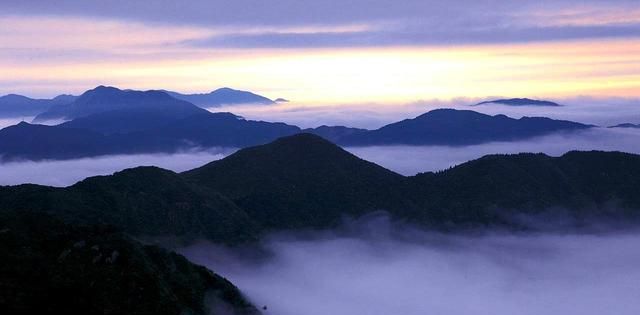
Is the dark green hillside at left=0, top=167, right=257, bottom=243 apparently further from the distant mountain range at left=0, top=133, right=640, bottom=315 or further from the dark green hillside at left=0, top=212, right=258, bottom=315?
the dark green hillside at left=0, top=212, right=258, bottom=315

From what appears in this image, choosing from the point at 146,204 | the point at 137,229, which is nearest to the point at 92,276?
the point at 137,229

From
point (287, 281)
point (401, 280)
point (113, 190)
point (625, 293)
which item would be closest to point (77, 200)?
point (113, 190)

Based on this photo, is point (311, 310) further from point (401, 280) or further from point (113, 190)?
point (113, 190)

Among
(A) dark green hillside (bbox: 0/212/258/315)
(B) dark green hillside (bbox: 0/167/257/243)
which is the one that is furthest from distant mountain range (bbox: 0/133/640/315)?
(B) dark green hillside (bbox: 0/167/257/243)

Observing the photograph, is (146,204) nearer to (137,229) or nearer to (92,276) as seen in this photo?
(137,229)

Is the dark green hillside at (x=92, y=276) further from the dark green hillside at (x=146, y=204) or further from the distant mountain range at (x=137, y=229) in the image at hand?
the dark green hillside at (x=146, y=204)

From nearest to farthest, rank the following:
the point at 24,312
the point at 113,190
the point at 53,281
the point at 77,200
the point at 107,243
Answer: the point at 24,312 < the point at 53,281 < the point at 107,243 < the point at 77,200 < the point at 113,190

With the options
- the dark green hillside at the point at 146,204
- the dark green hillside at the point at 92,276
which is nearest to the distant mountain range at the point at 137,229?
the dark green hillside at the point at 92,276

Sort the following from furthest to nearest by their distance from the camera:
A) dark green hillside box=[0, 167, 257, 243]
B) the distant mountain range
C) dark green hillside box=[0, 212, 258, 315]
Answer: dark green hillside box=[0, 167, 257, 243], the distant mountain range, dark green hillside box=[0, 212, 258, 315]

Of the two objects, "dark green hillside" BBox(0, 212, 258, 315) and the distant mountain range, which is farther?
the distant mountain range
